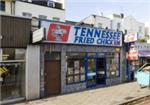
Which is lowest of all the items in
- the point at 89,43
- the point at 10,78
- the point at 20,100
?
the point at 20,100

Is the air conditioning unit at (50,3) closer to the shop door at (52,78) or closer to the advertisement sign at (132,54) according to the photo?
the advertisement sign at (132,54)

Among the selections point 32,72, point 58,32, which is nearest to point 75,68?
point 58,32

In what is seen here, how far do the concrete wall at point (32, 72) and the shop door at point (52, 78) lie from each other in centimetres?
79

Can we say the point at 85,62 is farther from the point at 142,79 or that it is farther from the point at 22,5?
the point at 22,5

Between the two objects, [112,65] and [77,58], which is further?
[112,65]

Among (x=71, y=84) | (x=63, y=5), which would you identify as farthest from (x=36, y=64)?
(x=63, y=5)

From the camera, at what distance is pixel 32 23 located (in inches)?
561

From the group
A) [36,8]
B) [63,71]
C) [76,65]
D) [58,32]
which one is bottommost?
[63,71]

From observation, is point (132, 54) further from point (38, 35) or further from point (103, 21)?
point (103, 21)

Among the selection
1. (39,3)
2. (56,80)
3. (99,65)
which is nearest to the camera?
(56,80)

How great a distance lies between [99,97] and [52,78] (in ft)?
9.30

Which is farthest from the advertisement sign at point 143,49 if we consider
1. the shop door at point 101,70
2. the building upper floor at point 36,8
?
the building upper floor at point 36,8

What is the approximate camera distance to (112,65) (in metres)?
19.9

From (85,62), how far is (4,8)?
1610 cm
